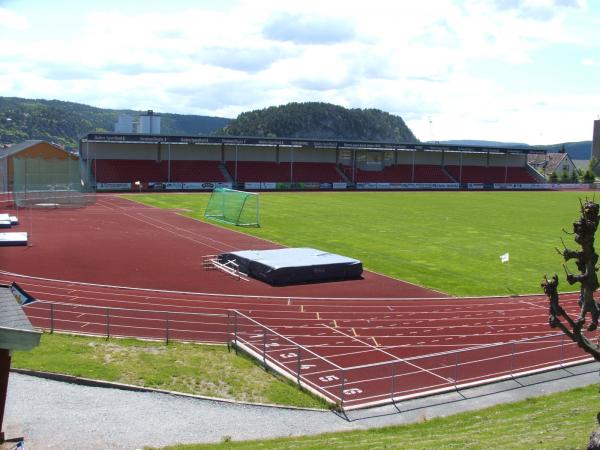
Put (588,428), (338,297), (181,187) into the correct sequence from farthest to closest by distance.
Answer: (181,187)
(338,297)
(588,428)

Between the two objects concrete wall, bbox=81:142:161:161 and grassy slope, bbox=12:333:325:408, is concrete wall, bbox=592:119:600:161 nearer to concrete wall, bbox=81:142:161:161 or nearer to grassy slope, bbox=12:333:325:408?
concrete wall, bbox=81:142:161:161

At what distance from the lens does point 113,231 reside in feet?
148

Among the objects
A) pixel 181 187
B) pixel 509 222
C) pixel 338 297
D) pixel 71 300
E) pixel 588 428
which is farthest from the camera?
pixel 181 187

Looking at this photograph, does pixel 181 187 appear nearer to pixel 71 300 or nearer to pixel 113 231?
pixel 113 231

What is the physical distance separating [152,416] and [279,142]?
82412 millimetres

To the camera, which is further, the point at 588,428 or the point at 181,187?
the point at 181,187

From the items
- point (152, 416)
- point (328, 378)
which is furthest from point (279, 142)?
point (152, 416)

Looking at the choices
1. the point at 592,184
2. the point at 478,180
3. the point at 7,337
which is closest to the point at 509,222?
the point at 7,337

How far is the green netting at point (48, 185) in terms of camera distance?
2342 inches

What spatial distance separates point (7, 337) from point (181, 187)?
247 feet

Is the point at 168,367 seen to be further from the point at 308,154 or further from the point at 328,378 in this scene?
the point at 308,154

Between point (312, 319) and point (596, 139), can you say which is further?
point (596, 139)

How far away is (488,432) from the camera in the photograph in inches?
507

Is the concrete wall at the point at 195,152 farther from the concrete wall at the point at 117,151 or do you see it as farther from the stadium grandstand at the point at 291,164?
the concrete wall at the point at 117,151
